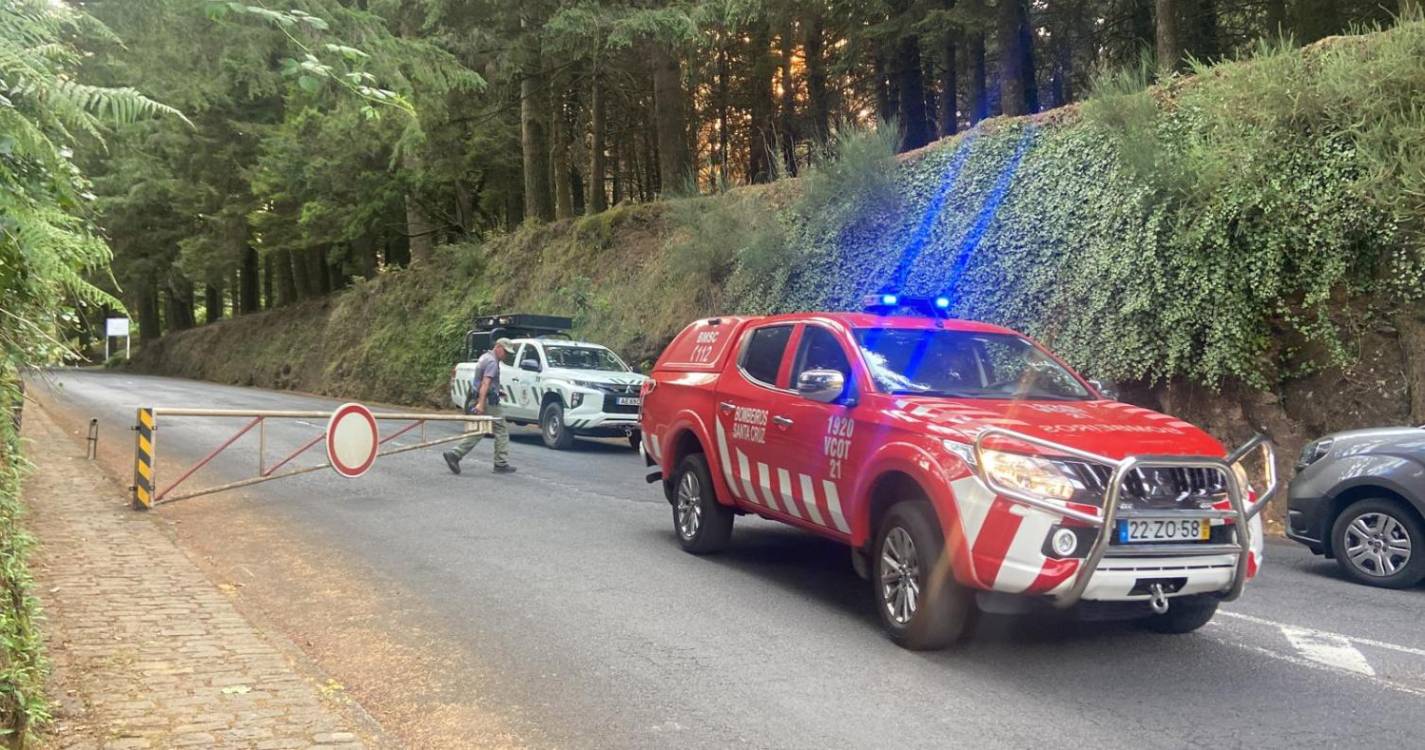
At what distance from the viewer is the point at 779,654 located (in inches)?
217

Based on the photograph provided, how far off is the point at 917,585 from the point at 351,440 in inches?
280

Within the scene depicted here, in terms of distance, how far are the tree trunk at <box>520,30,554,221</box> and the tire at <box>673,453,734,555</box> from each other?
63.5ft

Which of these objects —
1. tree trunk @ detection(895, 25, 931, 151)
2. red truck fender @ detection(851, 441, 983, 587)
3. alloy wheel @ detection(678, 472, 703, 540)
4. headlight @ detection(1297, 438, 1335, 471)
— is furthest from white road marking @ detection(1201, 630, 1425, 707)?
Answer: tree trunk @ detection(895, 25, 931, 151)

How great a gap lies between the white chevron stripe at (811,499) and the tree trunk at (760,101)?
22095mm

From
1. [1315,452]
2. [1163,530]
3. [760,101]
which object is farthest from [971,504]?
[760,101]

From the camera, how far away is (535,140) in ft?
96.2

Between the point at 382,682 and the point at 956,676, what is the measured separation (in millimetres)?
2988

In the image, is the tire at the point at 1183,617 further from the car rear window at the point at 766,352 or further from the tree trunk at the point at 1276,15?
the tree trunk at the point at 1276,15

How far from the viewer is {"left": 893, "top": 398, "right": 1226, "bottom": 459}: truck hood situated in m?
5.06

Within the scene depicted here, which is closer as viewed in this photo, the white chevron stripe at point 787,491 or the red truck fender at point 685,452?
the white chevron stripe at point 787,491

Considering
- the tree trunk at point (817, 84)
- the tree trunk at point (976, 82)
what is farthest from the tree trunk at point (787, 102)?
the tree trunk at point (976, 82)

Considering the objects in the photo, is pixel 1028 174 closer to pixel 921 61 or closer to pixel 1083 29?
pixel 1083 29

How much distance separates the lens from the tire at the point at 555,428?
1678 cm

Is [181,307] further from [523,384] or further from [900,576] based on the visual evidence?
[900,576]
